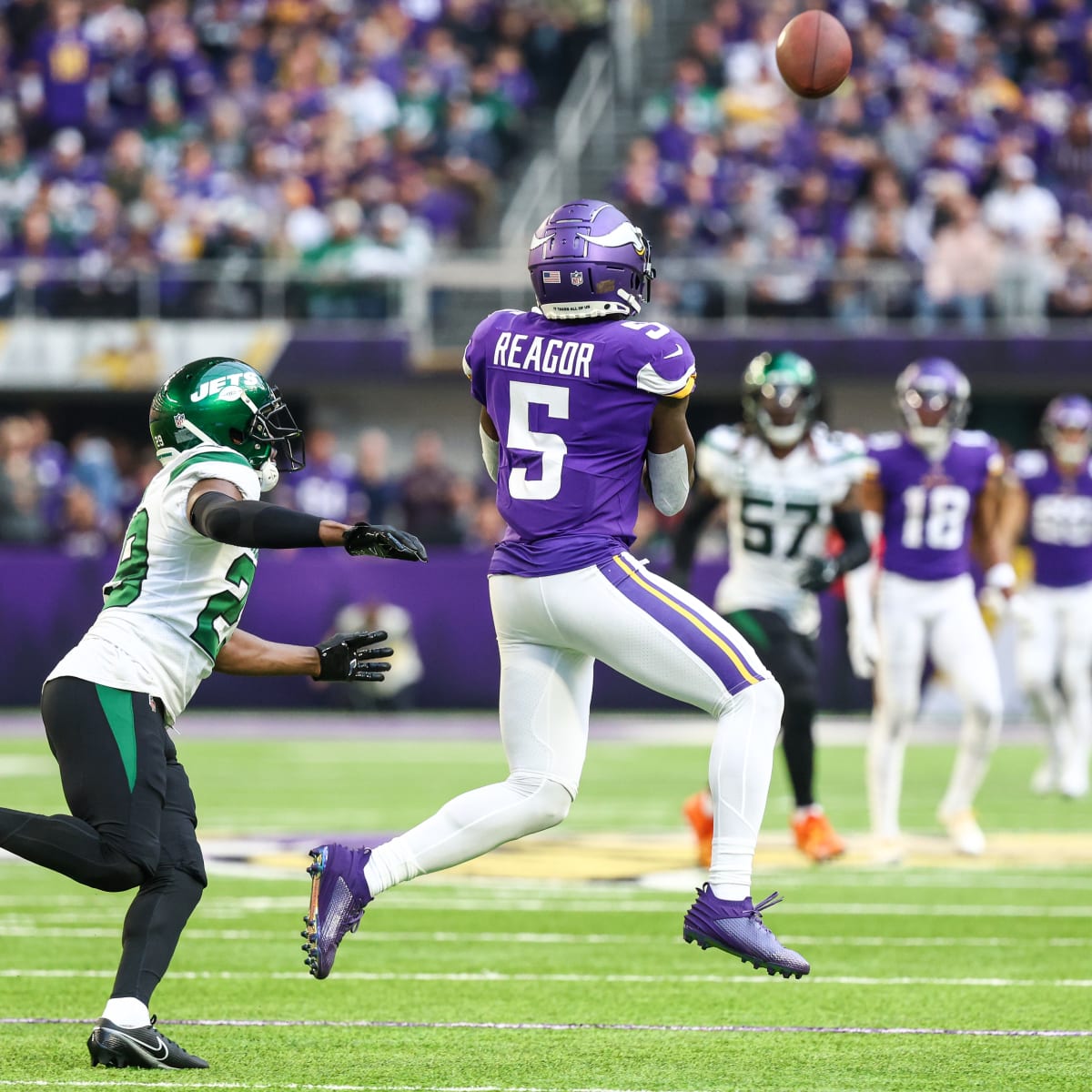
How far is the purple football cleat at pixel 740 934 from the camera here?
4.86 meters

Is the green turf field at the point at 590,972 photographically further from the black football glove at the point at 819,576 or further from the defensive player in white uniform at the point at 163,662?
the black football glove at the point at 819,576

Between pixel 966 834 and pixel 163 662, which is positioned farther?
pixel 966 834

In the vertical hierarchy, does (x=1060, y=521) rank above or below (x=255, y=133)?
below

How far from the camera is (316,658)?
5117 mm

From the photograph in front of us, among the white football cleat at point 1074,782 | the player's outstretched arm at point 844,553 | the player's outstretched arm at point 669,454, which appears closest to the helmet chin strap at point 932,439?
the player's outstretched arm at point 844,553

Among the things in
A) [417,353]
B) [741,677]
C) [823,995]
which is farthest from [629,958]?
[417,353]

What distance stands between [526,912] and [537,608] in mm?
2803

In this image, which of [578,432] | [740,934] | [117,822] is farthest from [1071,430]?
[117,822]

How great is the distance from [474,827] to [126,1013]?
977 mm

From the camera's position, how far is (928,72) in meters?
20.6

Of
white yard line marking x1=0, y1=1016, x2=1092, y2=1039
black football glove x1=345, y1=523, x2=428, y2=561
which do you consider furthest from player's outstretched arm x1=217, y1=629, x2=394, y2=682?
white yard line marking x1=0, y1=1016, x2=1092, y2=1039

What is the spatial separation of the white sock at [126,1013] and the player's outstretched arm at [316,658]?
0.80m

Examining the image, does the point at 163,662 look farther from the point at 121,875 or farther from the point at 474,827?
the point at 474,827

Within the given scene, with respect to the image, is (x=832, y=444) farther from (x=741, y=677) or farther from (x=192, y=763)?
(x=192, y=763)
